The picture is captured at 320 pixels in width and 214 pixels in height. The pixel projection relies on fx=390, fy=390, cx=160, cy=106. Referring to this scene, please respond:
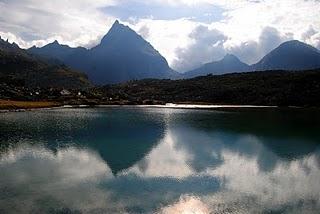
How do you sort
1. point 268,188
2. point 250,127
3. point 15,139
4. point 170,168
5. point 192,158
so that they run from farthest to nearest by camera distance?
point 250,127 < point 15,139 < point 192,158 < point 170,168 < point 268,188

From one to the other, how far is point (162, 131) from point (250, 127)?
31.6 meters

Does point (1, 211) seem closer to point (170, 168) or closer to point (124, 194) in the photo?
point (124, 194)

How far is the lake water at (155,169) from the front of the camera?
43312 millimetres

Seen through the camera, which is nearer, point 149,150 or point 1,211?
point 1,211

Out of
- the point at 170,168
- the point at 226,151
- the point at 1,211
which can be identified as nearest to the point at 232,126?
the point at 226,151

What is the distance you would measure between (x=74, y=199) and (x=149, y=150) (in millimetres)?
36890

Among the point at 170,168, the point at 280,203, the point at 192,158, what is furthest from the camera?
the point at 192,158

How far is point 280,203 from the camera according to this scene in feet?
149

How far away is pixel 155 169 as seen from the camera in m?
62.2

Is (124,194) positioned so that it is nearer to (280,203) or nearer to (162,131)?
(280,203)

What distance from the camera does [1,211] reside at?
3866cm

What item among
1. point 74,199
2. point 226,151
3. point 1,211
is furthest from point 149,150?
point 1,211

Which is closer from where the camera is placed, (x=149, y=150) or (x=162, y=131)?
(x=149, y=150)

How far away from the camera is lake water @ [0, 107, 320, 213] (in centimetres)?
4331
